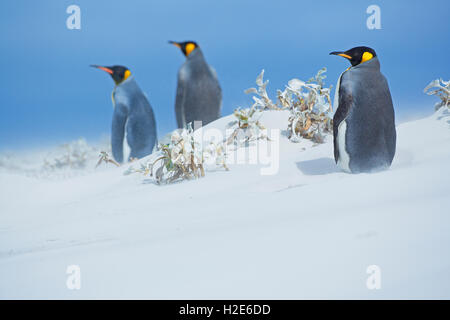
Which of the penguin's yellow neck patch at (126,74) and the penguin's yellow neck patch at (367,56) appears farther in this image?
A: the penguin's yellow neck patch at (126,74)

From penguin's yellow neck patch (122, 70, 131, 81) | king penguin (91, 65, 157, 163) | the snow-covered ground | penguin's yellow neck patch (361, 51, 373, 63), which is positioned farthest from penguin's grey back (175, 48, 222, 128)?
penguin's yellow neck patch (361, 51, 373, 63)

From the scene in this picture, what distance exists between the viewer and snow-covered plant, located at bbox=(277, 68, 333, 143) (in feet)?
9.58

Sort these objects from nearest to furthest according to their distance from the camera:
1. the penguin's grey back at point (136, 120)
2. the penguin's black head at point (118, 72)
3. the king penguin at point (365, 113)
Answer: the king penguin at point (365, 113), the penguin's grey back at point (136, 120), the penguin's black head at point (118, 72)

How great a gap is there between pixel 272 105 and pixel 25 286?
2546 mm

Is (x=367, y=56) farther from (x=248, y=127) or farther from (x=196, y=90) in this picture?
(x=196, y=90)

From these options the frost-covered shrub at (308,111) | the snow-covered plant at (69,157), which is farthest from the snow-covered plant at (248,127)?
the snow-covered plant at (69,157)

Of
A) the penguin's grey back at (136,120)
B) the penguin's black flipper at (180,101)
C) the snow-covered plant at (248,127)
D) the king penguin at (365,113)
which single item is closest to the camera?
the king penguin at (365,113)

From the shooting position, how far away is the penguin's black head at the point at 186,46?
195 inches

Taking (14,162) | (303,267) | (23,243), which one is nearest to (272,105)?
(23,243)

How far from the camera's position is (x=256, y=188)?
2062mm

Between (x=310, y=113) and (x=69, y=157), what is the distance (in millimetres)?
4305

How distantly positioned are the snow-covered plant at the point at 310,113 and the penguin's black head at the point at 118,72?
7.82 ft

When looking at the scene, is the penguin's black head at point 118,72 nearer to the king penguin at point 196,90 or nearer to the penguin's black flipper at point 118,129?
the penguin's black flipper at point 118,129
